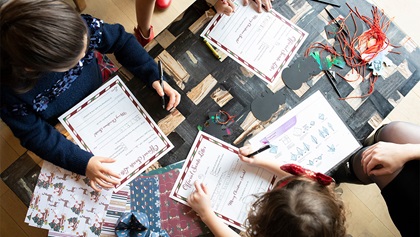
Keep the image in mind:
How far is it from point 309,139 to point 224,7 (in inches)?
16.3

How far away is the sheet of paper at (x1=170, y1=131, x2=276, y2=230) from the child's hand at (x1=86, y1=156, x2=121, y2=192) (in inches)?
5.9

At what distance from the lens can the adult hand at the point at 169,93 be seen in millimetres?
934

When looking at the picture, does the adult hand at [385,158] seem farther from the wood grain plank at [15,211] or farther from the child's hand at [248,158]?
the wood grain plank at [15,211]

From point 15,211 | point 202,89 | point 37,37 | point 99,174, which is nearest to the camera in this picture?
point 37,37

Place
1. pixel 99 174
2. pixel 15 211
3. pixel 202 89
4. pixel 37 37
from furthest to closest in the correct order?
pixel 15 211, pixel 202 89, pixel 99 174, pixel 37 37

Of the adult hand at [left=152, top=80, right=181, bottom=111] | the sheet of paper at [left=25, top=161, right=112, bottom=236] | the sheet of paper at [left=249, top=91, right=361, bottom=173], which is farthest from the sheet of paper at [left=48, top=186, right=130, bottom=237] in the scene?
the sheet of paper at [left=249, top=91, right=361, bottom=173]

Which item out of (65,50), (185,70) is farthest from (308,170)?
(65,50)

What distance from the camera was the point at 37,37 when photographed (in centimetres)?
72

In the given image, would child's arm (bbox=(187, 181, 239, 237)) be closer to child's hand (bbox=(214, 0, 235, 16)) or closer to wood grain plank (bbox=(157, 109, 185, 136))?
wood grain plank (bbox=(157, 109, 185, 136))

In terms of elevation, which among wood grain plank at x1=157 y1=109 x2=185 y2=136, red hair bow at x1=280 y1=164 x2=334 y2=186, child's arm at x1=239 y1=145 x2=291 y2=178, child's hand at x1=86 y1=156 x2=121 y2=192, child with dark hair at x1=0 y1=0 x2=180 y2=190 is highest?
child with dark hair at x1=0 y1=0 x2=180 y2=190

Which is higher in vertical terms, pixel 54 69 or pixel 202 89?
pixel 54 69

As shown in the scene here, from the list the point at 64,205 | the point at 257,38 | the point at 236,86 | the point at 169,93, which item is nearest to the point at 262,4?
the point at 257,38

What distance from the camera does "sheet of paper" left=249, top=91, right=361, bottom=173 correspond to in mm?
967

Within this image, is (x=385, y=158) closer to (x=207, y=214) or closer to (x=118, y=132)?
(x=207, y=214)
